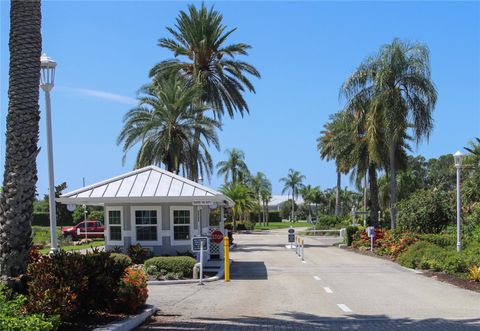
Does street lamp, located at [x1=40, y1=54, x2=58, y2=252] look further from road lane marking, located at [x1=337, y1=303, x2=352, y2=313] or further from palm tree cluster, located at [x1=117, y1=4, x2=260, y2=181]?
palm tree cluster, located at [x1=117, y1=4, x2=260, y2=181]

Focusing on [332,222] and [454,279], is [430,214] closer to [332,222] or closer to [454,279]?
[454,279]

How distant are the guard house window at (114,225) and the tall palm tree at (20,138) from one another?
43.7 ft

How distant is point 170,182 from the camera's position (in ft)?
71.7

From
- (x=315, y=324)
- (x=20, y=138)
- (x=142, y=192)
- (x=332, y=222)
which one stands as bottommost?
(x=332, y=222)

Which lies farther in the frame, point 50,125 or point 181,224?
point 181,224

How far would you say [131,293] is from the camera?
10.4 meters

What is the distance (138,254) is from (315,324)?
12.0 metres

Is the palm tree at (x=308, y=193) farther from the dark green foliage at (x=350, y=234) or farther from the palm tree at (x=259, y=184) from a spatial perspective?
the dark green foliage at (x=350, y=234)

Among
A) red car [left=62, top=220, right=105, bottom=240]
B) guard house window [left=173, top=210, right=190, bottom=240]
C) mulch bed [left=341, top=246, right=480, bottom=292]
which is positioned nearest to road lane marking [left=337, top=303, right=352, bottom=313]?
mulch bed [left=341, top=246, right=480, bottom=292]

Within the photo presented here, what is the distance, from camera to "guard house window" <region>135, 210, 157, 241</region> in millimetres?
22109

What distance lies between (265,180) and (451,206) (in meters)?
73.9

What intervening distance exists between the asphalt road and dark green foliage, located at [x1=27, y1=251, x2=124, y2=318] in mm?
1017

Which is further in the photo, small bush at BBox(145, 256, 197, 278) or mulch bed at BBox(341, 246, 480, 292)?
small bush at BBox(145, 256, 197, 278)

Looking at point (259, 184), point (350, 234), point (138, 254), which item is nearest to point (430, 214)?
point (350, 234)
